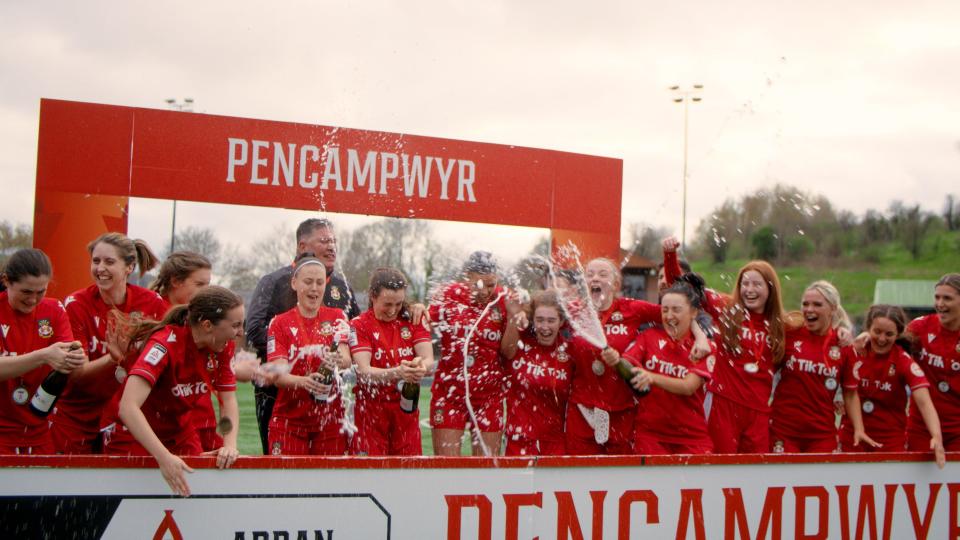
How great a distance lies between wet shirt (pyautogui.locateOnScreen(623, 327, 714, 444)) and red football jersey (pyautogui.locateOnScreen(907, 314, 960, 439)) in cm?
229

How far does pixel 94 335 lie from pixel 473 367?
236 centimetres

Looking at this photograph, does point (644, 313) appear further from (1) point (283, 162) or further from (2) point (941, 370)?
(1) point (283, 162)

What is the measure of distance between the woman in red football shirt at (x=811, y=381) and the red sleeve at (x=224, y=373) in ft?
12.1

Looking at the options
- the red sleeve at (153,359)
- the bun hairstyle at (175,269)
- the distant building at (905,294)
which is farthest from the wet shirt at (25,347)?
the distant building at (905,294)

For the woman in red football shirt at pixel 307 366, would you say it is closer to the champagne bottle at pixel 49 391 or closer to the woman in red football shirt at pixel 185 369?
the woman in red football shirt at pixel 185 369

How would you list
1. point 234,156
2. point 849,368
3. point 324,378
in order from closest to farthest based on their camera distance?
point 324,378, point 849,368, point 234,156

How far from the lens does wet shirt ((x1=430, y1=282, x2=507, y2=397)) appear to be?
5691 mm

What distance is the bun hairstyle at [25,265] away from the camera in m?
4.30

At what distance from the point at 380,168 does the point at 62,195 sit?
7.30ft

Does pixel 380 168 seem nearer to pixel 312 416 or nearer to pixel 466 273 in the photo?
pixel 466 273

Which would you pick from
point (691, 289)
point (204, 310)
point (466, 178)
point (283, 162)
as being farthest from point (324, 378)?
point (691, 289)

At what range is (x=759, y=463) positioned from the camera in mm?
4559

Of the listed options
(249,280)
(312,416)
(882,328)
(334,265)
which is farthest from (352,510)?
(249,280)

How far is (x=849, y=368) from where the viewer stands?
19.5 feet
